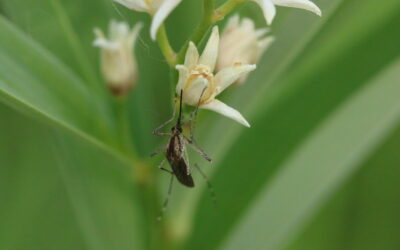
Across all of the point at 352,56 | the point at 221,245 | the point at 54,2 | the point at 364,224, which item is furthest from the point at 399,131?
the point at 54,2

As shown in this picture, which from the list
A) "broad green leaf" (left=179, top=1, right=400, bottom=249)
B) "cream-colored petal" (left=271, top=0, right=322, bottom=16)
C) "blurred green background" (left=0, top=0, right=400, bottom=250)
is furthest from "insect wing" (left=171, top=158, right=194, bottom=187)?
"cream-colored petal" (left=271, top=0, right=322, bottom=16)

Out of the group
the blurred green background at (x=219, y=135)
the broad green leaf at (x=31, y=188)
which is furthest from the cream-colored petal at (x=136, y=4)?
the broad green leaf at (x=31, y=188)

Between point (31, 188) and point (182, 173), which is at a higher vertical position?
point (182, 173)

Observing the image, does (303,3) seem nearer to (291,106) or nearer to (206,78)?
(206,78)

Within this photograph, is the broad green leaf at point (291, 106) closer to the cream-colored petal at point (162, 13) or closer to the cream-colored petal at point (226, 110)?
the cream-colored petal at point (226, 110)

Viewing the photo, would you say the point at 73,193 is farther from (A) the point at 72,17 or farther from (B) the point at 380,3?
(B) the point at 380,3

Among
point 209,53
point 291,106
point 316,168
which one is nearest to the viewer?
point 209,53

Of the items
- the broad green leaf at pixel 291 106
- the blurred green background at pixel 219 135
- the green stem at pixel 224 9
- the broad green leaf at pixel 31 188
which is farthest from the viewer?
the broad green leaf at pixel 31 188

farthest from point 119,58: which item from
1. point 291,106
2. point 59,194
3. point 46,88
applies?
point 59,194
